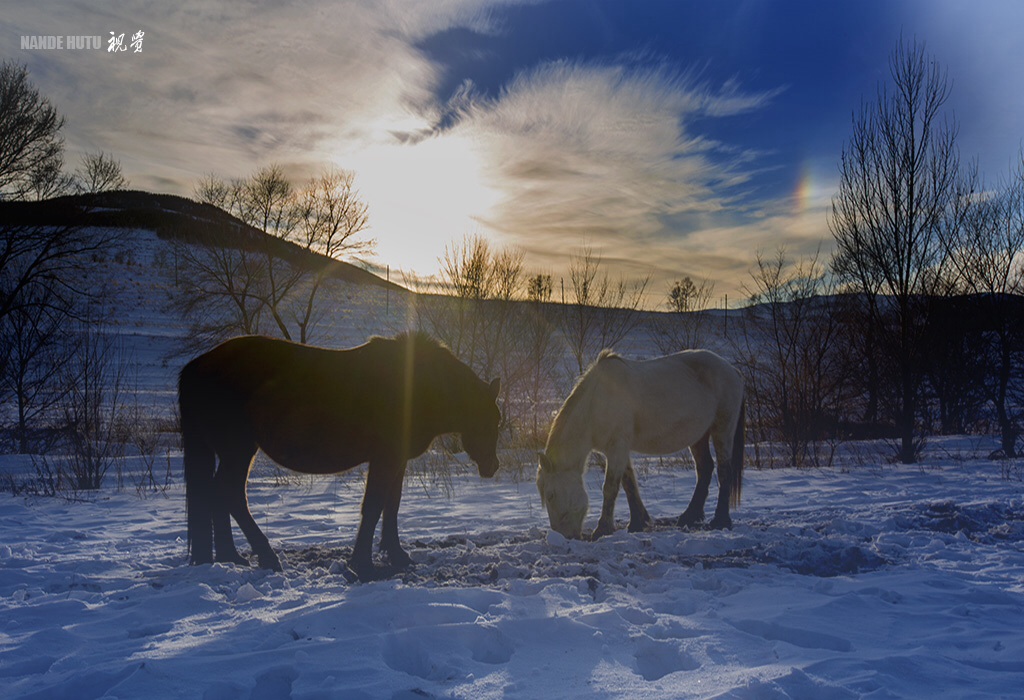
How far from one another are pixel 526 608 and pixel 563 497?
228cm

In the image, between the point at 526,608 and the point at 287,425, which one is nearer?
the point at 526,608

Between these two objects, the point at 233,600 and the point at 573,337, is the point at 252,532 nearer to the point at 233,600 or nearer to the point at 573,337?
the point at 233,600

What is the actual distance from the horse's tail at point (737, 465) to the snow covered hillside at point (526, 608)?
246 mm

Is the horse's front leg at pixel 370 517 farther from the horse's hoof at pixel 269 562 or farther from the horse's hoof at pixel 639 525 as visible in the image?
the horse's hoof at pixel 639 525

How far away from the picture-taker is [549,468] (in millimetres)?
6242

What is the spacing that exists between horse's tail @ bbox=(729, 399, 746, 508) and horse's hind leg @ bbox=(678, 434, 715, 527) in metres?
0.26

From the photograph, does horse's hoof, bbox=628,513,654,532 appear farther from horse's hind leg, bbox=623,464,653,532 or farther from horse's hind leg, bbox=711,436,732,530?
horse's hind leg, bbox=711,436,732,530

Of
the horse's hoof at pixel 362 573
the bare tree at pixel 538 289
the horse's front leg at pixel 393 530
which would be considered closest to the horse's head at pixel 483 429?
the horse's front leg at pixel 393 530

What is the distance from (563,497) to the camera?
6.12 metres

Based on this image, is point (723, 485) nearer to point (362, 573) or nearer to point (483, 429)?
point (483, 429)

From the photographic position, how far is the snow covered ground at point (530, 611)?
2922 mm

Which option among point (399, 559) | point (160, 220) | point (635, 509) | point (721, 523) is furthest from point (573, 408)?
point (160, 220)

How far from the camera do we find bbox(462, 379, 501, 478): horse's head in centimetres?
553

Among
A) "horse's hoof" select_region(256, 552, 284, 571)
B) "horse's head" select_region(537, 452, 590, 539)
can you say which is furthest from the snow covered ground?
"horse's head" select_region(537, 452, 590, 539)
